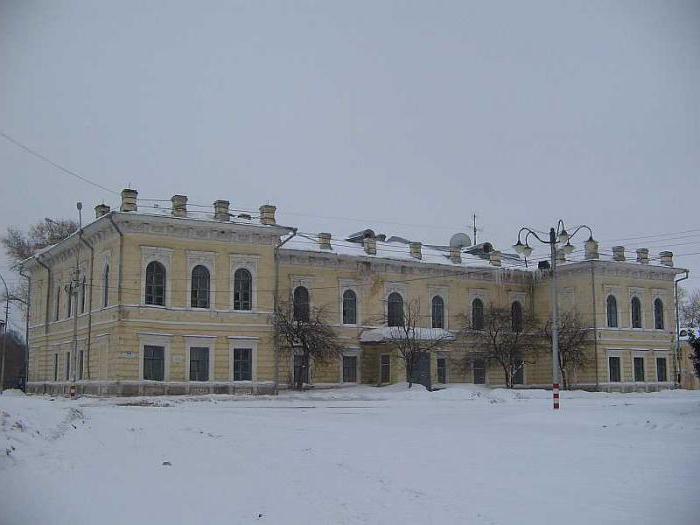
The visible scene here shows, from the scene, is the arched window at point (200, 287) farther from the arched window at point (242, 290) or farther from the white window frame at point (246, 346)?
the white window frame at point (246, 346)

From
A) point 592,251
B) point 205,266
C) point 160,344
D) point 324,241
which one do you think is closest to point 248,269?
point 205,266

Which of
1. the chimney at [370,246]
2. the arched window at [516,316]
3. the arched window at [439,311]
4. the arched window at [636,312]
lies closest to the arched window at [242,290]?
the chimney at [370,246]

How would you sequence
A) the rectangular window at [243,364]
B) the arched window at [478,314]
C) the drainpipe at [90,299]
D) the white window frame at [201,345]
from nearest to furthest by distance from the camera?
the white window frame at [201,345]
the rectangular window at [243,364]
the drainpipe at [90,299]
the arched window at [478,314]

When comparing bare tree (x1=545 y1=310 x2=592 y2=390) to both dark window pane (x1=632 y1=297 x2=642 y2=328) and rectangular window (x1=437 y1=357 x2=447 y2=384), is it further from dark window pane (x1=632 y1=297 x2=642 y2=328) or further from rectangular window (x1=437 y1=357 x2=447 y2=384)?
rectangular window (x1=437 y1=357 x2=447 y2=384)

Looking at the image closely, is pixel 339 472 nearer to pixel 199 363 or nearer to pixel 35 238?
pixel 199 363

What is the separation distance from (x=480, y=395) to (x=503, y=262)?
18624 mm

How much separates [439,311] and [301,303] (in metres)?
9.78

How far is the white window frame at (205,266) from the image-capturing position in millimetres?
39875

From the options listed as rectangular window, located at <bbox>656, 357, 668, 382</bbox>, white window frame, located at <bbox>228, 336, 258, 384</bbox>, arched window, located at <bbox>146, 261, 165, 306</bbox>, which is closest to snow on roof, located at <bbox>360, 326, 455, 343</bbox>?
white window frame, located at <bbox>228, 336, 258, 384</bbox>

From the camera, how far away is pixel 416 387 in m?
43.4

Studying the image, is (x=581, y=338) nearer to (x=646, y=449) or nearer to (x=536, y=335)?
(x=536, y=335)

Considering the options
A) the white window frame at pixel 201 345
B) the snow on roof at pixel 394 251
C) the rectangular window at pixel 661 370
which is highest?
the snow on roof at pixel 394 251

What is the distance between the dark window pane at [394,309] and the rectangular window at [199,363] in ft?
41.7

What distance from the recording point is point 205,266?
4044 cm
